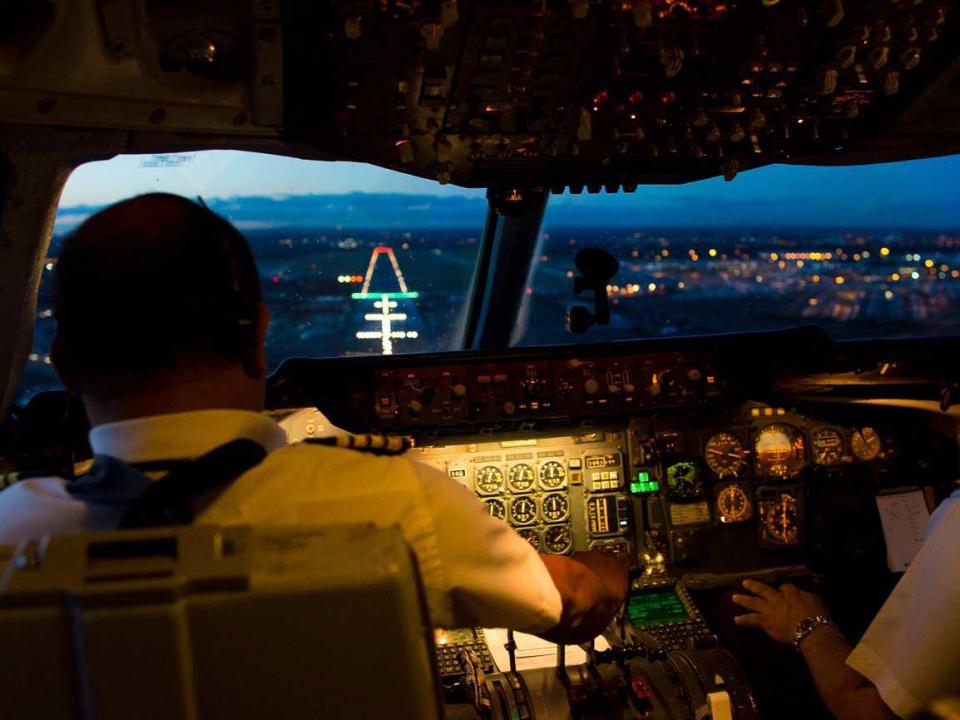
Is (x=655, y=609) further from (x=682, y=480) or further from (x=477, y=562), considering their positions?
(x=477, y=562)

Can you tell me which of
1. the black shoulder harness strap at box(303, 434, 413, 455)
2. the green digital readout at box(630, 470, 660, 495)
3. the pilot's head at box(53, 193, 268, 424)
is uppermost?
the pilot's head at box(53, 193, 268, 424)

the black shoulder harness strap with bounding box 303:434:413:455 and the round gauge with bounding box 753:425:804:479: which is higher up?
the black shoulder harness strap with bounding box 303:434:413:455

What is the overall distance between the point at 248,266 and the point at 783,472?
8.98 feet

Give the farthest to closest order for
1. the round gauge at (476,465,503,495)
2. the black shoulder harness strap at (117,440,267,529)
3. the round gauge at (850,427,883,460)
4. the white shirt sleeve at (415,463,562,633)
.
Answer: the round gauge at (850,427,883,460), the round gauge at (476,465,503,495), the white shirt sleeve at (415,463,562,633), the black shoulder harness strap at (117,440,267,529)

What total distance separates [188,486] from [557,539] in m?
2.43

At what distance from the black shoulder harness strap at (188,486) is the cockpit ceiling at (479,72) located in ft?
3.07

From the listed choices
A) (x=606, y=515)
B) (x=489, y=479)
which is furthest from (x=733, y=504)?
(x=489, y=479)

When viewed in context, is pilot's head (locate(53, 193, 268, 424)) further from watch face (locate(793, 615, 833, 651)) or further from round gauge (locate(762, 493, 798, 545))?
round gauge (locate(762, 493, 798, 545))

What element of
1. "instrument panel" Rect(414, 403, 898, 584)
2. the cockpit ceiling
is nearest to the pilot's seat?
the cockpit ceiling

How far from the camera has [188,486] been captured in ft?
3.16

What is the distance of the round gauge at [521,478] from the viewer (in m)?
3.21

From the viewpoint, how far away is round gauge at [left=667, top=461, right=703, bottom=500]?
3307 millimetres

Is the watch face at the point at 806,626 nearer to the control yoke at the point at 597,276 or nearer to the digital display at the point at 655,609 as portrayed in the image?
the digital display at the point at 655,609

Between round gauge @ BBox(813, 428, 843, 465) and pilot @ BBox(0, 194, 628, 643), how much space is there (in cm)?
257
